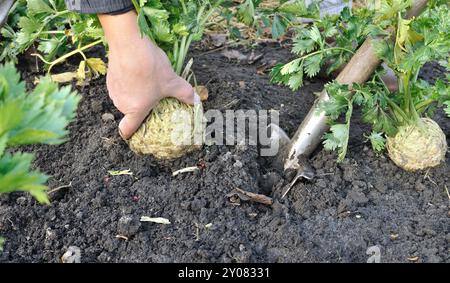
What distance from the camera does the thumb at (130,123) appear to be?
2.19 m

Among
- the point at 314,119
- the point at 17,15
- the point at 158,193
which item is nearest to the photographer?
the point at 158,193

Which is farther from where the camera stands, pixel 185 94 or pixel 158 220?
pixel 185 94

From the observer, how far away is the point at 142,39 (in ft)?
6.68

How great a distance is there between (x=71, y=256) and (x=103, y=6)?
0.77 metres

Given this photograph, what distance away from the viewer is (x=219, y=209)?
2096 millimetres

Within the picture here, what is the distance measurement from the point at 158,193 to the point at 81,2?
67 cm

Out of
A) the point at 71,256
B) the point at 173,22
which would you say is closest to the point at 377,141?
the point at 173,22

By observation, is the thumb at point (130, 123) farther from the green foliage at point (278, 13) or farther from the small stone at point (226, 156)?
the green foliage at point (278, 13)

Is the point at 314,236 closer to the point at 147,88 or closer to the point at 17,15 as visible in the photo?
the point at 147,88

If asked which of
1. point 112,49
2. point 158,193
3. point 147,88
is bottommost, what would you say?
→ point 158,193

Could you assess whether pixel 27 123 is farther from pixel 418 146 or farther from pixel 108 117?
pixel 418 146

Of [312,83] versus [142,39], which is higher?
[142,39]
